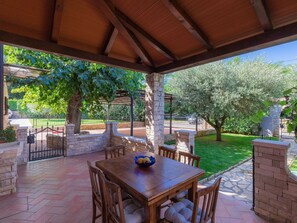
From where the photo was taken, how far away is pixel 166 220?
1.88m

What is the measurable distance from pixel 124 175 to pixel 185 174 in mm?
792

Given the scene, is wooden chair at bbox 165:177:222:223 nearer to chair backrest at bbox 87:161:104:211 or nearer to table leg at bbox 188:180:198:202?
table leg at bbox 188:180:198:202

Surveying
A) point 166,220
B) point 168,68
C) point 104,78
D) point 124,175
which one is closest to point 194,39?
point 168,68

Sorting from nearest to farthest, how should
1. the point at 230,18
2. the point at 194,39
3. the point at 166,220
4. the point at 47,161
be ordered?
1. the point at 166,220
2. the point at 230,18
3. the point at 194,39
4. the point at 47,161

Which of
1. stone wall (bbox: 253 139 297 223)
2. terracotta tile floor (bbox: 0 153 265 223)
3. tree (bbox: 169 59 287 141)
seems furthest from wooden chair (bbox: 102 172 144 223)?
tree (bbox: 169 59 287 141)

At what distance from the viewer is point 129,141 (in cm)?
591

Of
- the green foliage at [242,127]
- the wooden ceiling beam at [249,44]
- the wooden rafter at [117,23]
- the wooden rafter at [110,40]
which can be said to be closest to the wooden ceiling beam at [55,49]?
the wooden rafter at [110,40]

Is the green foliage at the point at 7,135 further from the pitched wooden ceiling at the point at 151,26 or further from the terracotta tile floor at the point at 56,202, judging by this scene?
the pitched wooden ceiling at the point at 151,26

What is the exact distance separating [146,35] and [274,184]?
339 centimetres

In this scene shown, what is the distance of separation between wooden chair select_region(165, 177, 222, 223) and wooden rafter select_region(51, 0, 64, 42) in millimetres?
3035

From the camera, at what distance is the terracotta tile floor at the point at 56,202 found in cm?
260

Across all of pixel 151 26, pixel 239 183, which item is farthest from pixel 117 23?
pixel 239 183

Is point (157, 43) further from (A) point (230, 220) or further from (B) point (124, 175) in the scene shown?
(A) point (230, 220)

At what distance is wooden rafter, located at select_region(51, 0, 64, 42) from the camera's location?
245cm
